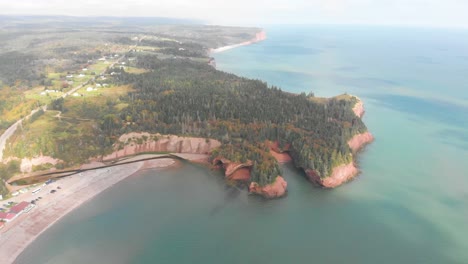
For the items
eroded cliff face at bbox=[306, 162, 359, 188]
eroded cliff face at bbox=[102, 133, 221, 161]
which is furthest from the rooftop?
eroded cliff face at bbox=[306, 162, 359, 188]

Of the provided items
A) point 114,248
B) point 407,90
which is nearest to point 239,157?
point 114,248

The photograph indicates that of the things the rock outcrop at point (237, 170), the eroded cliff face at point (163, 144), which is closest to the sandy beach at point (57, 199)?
the eroded cliff face at point (163, 144)

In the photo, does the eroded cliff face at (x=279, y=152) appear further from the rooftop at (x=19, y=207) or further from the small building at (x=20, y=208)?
the rooftop at (x=19, y=207)

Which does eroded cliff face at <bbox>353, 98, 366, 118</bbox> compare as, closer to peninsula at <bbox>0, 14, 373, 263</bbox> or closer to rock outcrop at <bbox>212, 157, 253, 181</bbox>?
peninsula at <bbox>0, 14, 373, 263</bbox>

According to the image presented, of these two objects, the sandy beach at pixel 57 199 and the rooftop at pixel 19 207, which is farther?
the rooftop at pixel 19 207

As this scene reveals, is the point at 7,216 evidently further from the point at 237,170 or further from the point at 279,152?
the point at 279,152

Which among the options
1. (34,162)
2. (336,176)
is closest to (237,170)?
(336,176)

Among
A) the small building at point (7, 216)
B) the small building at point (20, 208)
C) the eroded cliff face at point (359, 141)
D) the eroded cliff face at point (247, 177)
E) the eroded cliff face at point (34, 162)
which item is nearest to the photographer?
the small building at point (7, 216)
